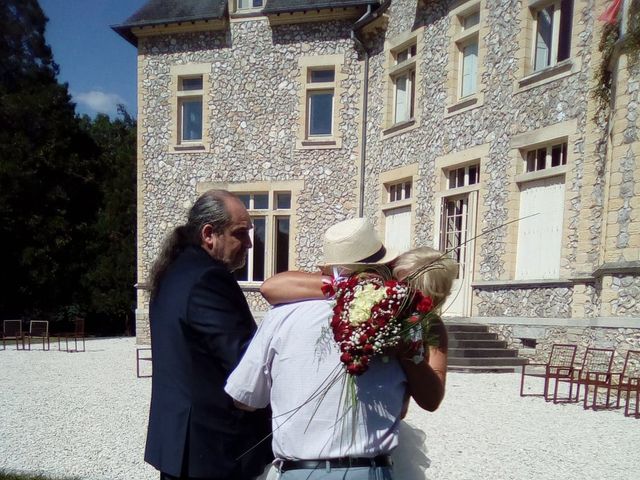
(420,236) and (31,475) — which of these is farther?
(420,236)

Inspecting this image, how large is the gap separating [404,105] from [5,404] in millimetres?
9606

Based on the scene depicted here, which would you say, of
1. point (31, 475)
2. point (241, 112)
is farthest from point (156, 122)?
point (31, 475)

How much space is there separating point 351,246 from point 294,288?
222 millimetres

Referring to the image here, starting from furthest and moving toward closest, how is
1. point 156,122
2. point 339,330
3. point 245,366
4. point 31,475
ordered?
point 156,122
point 31,475
point 245,366
point 339,330

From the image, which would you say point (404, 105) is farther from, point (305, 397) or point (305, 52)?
point (305, 397)

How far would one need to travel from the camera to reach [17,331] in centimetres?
1438

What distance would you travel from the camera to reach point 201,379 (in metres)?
1.78

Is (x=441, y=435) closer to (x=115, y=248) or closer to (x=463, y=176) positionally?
(x=463, y=176)

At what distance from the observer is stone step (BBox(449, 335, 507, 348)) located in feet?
30.0

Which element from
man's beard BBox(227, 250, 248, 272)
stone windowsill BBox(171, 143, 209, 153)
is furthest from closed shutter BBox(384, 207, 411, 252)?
man's beard BBox(227, 250, 248, 272)

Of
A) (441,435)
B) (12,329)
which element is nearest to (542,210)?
(441,435)

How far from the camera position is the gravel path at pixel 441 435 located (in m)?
4.14

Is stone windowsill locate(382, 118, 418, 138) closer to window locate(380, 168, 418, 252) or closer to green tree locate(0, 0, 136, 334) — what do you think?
window locate(380, 168, 418, 252)

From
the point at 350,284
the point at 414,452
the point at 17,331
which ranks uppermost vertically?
the point at 350,284
